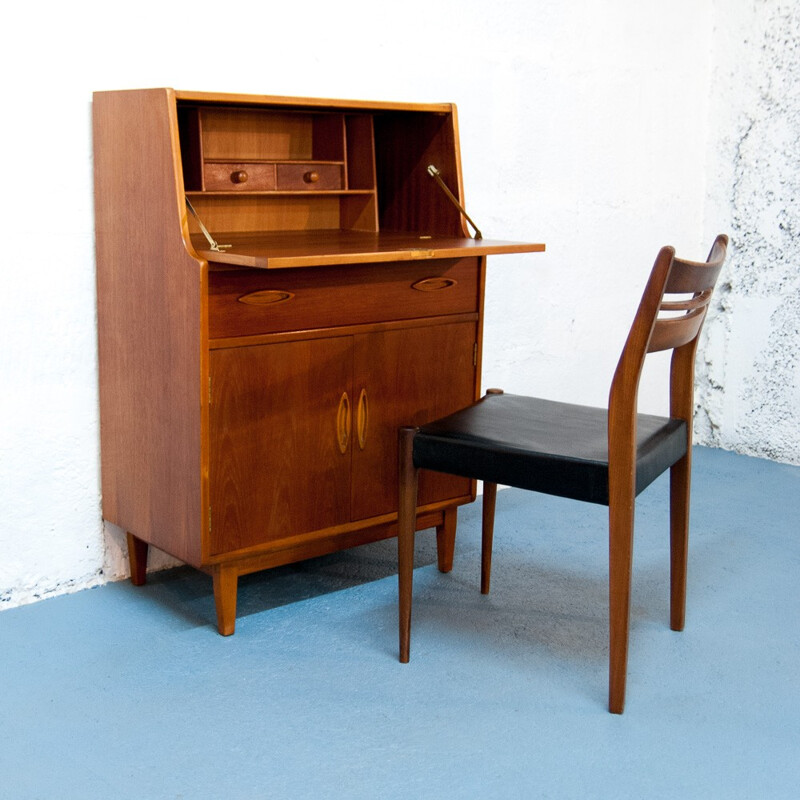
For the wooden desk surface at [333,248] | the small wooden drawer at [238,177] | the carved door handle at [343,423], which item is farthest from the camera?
the small wooden drawer at [238,177]

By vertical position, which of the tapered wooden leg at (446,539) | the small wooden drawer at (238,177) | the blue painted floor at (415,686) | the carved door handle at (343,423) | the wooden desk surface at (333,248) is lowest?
the blue painted floor at (415,686)

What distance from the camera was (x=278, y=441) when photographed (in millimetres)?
2502

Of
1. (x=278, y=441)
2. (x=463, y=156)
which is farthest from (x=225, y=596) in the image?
(x=463, y=156)

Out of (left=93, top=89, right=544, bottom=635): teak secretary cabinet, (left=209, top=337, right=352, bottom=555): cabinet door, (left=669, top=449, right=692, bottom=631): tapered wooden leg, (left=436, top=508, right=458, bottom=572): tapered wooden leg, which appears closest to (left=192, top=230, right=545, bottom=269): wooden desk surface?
(left=93, top=89, right=544, bottom=635): teak secretary cabinet

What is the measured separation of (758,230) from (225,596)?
8.61ft

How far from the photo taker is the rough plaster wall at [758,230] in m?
4.04

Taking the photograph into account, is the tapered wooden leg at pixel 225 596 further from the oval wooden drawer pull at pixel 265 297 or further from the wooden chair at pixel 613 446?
the oval wooden drawer pull at pixel 265 297

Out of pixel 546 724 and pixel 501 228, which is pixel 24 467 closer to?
pixel 546 724

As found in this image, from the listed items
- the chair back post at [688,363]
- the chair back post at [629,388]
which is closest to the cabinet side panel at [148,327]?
the chair back post at [629,388]

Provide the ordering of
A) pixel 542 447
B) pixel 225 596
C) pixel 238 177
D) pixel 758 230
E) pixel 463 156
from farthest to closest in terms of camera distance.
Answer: pixel 758 230 → pixel 463 156 → pixel 238 177 → pixel 225 596 → pixel 542 447

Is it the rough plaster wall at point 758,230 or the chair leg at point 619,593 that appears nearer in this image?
the chair leg at point 619,593

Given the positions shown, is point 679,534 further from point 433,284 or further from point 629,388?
point 433,284

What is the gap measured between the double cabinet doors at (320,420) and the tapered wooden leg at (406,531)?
0.83ft

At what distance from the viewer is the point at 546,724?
7.13 ft
